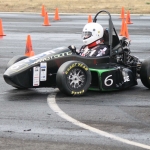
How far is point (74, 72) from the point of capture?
1091cm

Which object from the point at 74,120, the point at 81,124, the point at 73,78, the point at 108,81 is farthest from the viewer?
the point at 108,81

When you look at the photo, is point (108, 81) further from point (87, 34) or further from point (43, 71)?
point (43, 71)

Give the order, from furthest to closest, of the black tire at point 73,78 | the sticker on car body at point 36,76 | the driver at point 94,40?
the driver at point 94,40 < the sticker on car body at point 36,76 < the black tire at point 73,78

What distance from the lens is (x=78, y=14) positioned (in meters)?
33.8

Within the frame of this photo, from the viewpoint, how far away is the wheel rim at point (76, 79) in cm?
1088

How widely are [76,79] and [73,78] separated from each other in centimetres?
7

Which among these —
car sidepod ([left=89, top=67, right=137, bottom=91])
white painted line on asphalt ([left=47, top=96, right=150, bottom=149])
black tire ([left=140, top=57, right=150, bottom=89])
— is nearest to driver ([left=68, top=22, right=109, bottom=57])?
car sidepod ([left=89, top=67, right=137, bottom=91])

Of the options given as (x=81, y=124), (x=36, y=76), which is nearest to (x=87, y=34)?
(x=36, y=76)

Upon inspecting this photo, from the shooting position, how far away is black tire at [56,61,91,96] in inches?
421

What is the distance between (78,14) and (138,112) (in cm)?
2448

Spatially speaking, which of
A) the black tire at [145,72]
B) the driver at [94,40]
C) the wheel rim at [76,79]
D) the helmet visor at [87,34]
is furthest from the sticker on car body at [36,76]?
the black tire at [145,72]

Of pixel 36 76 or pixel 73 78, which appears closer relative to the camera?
pixel 36 76

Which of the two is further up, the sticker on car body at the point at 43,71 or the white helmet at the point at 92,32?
the white helmet at the point at 92,32

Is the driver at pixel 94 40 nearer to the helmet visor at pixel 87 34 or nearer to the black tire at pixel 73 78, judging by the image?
the helmet visor at pixel 87 34
